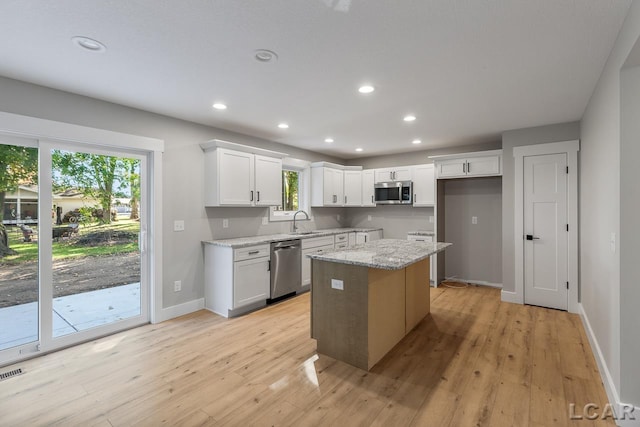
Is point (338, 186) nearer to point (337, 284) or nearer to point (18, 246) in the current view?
point (337, 284)

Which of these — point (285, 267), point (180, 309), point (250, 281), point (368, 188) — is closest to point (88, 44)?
point (250, 281)

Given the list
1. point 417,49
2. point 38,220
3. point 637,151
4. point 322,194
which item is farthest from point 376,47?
point 322,194

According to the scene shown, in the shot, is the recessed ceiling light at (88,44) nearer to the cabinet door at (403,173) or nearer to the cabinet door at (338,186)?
the cabinet door at (338,186)

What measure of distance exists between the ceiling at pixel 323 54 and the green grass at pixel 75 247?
1.33 meters

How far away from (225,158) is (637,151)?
3805 millimetres

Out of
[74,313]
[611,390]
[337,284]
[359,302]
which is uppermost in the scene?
[337,284]

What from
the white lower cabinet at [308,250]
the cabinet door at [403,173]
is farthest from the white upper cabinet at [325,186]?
the cabinet door at [403,173]

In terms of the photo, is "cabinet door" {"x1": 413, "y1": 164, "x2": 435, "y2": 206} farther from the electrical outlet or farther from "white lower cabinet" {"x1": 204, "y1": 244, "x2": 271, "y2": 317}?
the electrical outlet

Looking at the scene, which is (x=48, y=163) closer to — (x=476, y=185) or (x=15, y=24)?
(x=15, y=24)

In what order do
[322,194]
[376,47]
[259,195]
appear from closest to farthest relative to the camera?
[376,47], [259,195], [322,194]

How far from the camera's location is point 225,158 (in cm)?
399

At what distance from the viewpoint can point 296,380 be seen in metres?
2.38

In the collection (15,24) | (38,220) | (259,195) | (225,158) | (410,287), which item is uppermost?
(15,24)

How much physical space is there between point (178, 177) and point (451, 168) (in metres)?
4.04
